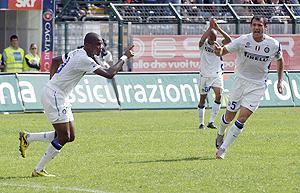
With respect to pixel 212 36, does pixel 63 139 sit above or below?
below

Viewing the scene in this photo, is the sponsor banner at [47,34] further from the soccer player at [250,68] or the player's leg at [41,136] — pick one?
the player's leg at [41,136]

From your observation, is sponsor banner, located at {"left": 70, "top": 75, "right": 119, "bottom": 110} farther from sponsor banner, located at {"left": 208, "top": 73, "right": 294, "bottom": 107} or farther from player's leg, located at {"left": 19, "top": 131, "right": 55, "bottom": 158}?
player's leg, located at {"left": 19, "top": 131, "right": 55, "bottom": 158}

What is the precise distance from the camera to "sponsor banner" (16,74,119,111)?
28234 millimetres

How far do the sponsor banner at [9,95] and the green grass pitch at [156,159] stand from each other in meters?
1.75

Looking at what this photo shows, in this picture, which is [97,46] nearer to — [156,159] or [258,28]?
[156,159]

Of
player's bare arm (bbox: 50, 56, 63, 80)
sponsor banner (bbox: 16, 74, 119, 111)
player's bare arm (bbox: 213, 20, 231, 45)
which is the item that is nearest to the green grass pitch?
player's bare arm (bbox: 50, 56, 63, 80)

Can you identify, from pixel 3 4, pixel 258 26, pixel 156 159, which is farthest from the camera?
pixel 3 4

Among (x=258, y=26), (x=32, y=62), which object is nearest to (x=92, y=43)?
(x=258, y=26)

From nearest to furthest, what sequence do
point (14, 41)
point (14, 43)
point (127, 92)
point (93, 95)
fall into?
point (93, 95) → point (127, 92) → point (14, 41) → point (14, 43)

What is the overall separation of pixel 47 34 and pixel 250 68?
15304 mm

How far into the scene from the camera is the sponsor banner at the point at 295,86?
3059cm

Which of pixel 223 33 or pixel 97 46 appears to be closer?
pixel 97 46

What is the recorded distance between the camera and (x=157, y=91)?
1168 inches

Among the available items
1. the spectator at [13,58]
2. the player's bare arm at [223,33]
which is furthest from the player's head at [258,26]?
the spectator at [13,58]
